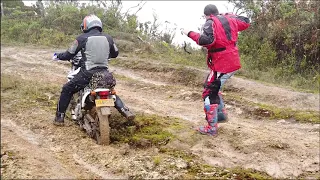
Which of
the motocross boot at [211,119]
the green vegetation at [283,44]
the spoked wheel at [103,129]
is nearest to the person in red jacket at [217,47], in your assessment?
the motocross boot at [211,119]

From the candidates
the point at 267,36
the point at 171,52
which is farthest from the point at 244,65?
the point at 171,52

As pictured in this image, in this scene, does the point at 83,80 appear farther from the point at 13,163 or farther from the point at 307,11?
the point at 307,11

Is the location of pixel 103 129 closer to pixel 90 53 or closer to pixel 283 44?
pixel 90 53

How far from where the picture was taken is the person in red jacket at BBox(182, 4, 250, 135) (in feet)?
17.6

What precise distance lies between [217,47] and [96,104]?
1.72 meters

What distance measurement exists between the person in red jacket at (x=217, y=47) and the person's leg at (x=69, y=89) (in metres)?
1.45

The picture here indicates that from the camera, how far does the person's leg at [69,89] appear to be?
18.4 ft

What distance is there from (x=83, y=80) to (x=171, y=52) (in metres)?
7.92

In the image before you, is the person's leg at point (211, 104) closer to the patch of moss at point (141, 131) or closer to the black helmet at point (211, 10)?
the patch of moss at point (141, 131)

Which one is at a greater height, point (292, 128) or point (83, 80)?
point (83, 80)

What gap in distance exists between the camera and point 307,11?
12.4m

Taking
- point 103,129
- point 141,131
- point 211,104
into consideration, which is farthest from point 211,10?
point 103,129

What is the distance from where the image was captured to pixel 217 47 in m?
5.48

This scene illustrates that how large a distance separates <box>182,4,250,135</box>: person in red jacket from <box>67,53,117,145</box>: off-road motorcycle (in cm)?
126
